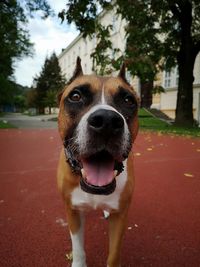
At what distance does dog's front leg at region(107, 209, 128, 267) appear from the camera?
2543 millimetres

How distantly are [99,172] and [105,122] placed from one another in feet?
1.57

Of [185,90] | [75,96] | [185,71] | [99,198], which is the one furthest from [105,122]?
[185,71]

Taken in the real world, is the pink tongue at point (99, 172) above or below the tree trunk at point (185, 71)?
below

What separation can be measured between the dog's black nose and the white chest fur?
2.37 ft

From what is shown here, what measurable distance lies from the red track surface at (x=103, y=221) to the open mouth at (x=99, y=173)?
2.73 feet

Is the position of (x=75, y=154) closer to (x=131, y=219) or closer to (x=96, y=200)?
(x=96, y=200)

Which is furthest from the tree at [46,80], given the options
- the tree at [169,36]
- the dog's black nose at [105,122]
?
the dog's black nose at [105,122]

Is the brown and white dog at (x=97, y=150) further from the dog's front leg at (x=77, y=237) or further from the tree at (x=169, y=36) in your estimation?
the tree at (x=169, y=36)

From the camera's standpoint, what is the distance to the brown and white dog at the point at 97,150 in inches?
85.9

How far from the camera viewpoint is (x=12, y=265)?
265 cm

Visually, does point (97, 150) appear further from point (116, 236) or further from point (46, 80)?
point (46, 80)

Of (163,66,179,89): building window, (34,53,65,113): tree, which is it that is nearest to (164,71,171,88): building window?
(163,66,179,89): building window

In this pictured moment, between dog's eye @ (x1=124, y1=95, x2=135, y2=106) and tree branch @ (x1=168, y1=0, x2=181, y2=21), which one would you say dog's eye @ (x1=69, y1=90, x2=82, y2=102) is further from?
tree branch @ (x1=168, y1=0, x2=181, y2=21)

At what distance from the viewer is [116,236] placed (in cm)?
262
